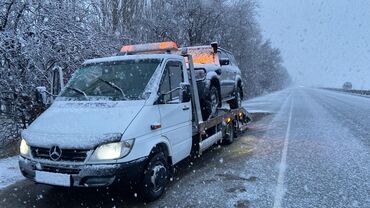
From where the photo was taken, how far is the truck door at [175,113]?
5387 mm

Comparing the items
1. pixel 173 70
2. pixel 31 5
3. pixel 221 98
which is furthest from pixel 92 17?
pixel 173 70

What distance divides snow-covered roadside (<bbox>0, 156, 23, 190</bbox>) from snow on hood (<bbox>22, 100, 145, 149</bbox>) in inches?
67.2

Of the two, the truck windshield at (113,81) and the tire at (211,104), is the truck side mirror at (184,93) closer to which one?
the truck windshield at (113,81)

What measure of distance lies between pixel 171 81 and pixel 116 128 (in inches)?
66.3

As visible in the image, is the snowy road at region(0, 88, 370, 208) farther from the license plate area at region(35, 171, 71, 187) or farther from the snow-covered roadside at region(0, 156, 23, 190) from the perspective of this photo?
the license plate area at region(35, 171, 71, 187)

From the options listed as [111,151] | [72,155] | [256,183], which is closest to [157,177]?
[111,151]

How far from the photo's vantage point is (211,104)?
25.6 feet

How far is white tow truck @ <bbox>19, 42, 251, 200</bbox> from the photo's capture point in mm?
4340

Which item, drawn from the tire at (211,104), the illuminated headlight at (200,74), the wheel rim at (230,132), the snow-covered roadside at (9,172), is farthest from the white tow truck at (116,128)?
the wheel rim at (230,132)

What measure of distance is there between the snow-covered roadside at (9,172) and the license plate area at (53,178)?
5.69 ft

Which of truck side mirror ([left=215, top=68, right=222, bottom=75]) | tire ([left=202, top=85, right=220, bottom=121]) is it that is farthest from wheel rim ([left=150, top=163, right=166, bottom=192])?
truck side mirror ([left=215, top=68, right=222, bottom=75])

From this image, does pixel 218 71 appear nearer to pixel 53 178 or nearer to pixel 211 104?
pixel 211 104

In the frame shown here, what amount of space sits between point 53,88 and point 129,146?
2766 millimetres

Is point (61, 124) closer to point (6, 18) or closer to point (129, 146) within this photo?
point (129, 146)
